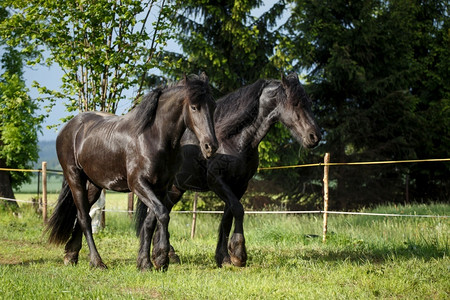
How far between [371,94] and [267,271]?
49.3 ft

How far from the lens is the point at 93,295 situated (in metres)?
4.13

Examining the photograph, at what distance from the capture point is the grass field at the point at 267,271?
4.37m

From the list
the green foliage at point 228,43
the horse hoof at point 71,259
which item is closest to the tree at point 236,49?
the green foliage at point 228,43

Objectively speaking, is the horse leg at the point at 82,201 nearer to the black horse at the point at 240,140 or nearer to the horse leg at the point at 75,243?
the horse leg at the point at 75,243

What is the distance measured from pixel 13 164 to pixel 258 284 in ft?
48.6

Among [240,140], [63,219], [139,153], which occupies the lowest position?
[63,219]

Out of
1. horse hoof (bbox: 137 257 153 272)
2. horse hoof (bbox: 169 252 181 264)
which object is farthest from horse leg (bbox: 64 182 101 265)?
horse hoof (bbox: 137 257 153 272)

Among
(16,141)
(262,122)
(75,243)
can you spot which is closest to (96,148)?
(75,243)

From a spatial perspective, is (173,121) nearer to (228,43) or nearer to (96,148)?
(96,148)

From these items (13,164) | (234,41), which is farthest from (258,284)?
(13,164)

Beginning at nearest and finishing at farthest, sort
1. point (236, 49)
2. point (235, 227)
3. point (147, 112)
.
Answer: point (147, 112) → point (235, 227) → point (236, 49)

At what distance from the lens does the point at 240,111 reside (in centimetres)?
641

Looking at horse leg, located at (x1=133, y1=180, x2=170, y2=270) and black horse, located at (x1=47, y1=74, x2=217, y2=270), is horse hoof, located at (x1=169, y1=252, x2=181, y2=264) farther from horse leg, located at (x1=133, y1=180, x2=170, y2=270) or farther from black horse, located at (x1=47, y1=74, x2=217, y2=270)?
horse leg, located at (x1=133, y1=180, x2=170, y2=270)

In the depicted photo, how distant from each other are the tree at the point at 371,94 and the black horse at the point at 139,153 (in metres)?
11.7
